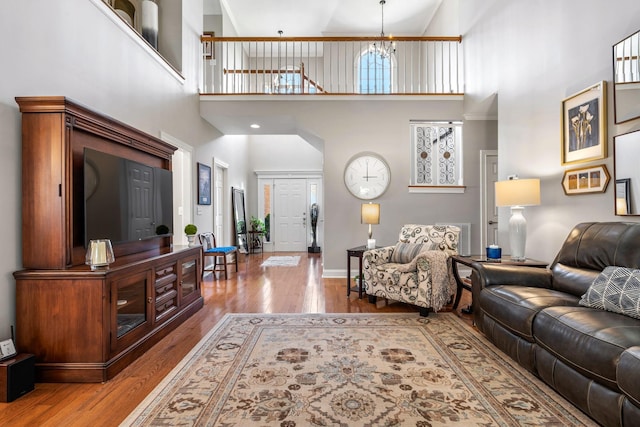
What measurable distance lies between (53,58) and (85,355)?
216 cm

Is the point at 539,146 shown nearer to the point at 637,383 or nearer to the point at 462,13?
the point at 637,383

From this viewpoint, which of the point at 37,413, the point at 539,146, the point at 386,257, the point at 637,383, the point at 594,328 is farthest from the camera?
the point at 386,257

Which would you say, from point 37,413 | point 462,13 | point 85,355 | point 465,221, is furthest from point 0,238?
point 462,13

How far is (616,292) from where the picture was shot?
1930 millimetres

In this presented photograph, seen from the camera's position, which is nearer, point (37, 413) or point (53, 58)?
point (37, 413)

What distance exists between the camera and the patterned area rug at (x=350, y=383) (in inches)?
69.0

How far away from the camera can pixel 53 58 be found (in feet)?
8.44

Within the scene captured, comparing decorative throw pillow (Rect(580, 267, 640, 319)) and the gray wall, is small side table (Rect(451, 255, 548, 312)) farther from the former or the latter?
the gray wall

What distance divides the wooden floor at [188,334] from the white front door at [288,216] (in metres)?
2.54

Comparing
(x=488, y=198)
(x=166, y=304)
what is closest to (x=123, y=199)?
(x=166, y=304)

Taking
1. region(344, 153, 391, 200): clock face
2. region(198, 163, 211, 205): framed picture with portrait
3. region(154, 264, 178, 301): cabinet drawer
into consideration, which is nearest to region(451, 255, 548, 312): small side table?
region(344, 153, 391, 200): clock face

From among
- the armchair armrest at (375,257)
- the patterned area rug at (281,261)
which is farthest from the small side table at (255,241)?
the armchair armrest at (375,257)

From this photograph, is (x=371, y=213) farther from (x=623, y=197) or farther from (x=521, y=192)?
(x=623, y=197)

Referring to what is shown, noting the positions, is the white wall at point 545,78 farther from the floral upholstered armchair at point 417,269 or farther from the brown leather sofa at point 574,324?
the floral upholstered armchair at point 417,269
